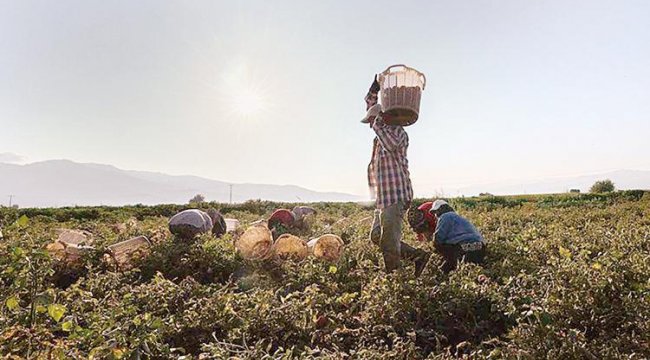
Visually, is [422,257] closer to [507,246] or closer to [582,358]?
[507,246]

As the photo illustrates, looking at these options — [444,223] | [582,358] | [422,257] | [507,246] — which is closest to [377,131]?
[444,223]

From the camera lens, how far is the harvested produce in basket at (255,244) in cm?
518

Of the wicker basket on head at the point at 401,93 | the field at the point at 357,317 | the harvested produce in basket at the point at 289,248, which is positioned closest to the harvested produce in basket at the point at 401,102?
the wicker basket on head at the point at 401,93

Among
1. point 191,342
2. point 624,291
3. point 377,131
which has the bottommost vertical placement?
point 191,342

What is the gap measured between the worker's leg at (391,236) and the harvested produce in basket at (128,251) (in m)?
2.86

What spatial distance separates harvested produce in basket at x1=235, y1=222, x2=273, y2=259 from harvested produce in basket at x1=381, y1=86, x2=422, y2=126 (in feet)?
7.14

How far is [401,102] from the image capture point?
4.37 meters

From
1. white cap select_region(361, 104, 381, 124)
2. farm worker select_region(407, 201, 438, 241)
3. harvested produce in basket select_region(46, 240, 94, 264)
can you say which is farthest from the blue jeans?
harvested produce in basket select_region(46, 240, 94, 264)

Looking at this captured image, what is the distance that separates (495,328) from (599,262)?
89 cm

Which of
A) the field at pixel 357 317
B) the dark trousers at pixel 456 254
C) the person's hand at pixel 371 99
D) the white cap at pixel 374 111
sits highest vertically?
the person's hand at pixel 371 99

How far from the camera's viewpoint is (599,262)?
→ 2.96m

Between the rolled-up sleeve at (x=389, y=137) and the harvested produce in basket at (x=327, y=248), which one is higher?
the rolled-up sleeve at (x=389, y=137)

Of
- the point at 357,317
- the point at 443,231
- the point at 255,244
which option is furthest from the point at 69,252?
the point at 443,231

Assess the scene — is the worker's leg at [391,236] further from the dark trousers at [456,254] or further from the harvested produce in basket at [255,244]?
the harvested produce in basket at [255,244]
